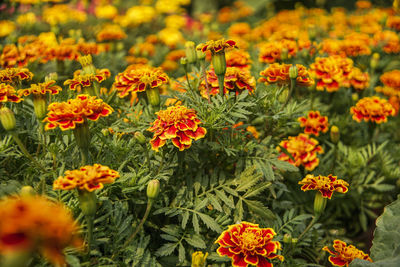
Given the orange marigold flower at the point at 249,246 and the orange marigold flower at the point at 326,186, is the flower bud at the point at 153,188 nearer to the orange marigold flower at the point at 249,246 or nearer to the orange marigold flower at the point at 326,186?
the orange marigold flower at the point at 249,246

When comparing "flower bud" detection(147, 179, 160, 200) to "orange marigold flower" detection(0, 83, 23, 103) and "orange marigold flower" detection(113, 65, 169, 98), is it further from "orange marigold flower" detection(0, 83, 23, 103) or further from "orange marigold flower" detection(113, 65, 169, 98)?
"orange marigold flower" detection(0, 83, 23, 103)

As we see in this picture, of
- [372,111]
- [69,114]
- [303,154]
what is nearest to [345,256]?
[303,154]

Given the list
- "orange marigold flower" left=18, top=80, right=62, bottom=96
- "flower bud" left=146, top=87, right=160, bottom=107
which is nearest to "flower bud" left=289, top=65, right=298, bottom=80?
"flower bud" left=146, top=87, right=160, bottom=107

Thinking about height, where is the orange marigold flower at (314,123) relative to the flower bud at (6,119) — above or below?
below

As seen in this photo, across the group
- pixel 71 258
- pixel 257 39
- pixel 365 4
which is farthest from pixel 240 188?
pixel 365 4

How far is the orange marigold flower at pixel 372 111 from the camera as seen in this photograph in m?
1.83

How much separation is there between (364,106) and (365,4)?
3.09m

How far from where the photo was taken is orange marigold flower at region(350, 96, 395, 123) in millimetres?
1829

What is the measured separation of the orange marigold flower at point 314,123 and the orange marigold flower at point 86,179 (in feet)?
4.00

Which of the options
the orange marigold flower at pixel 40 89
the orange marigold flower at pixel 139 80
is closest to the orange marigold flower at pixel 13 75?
the orange marigold flower at pixel 40 89

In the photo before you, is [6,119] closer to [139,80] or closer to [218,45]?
[139,80]

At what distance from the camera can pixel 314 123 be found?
1.89 meters

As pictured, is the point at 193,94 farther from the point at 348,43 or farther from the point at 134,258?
the point at 348,43

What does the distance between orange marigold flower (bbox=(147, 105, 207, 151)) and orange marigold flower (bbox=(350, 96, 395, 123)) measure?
1050mm
